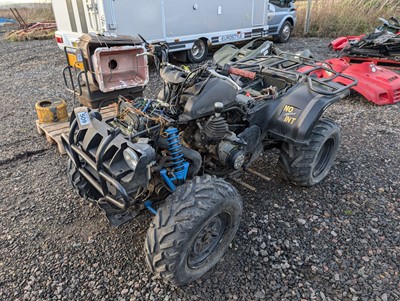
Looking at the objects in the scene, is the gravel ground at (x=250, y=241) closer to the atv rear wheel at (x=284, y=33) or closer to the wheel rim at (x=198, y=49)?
the wheel rim at (x=198, y=49)

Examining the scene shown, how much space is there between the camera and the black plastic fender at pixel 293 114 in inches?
116

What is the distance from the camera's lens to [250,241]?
2783 mm

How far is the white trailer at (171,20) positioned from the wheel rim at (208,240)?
15.8 ft

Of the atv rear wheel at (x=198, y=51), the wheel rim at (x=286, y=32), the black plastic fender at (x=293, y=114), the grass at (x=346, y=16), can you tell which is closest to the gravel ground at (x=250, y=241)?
the black plastic fender at (x=293, y=114)

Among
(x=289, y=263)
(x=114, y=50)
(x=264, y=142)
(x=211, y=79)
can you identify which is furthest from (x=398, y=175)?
(x=114, y=50)

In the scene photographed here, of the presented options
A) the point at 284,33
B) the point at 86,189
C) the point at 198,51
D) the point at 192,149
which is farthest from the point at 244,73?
the point at 284,33

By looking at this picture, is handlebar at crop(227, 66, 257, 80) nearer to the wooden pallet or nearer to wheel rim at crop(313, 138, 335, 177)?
wheel rim at crop(313, 138, 335, 177)

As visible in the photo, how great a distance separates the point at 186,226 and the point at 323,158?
221 cm

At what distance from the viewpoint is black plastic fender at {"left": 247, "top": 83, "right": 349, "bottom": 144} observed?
294 centimetres

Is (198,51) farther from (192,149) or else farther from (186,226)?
(186,226)

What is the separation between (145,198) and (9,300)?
47.5 inches

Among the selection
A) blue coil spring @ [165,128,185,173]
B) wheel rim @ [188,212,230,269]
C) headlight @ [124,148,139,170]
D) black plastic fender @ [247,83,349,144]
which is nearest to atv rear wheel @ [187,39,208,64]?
black plastic fender @ [247,83,349,144]

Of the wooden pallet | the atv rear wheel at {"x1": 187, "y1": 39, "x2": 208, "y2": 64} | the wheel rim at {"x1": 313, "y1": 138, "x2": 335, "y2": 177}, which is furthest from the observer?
the atv rear wheel at {"x1": 187, "y1": 39, "x2": 208, "y2": 64}

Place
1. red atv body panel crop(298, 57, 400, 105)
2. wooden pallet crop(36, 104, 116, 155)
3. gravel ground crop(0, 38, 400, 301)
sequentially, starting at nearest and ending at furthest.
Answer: gravel ground crop(0, 38, 400, 301) < wooden pallet crop(36, 104, 116, 155) < red atv body panel crop(298, 57, 400, 105)
